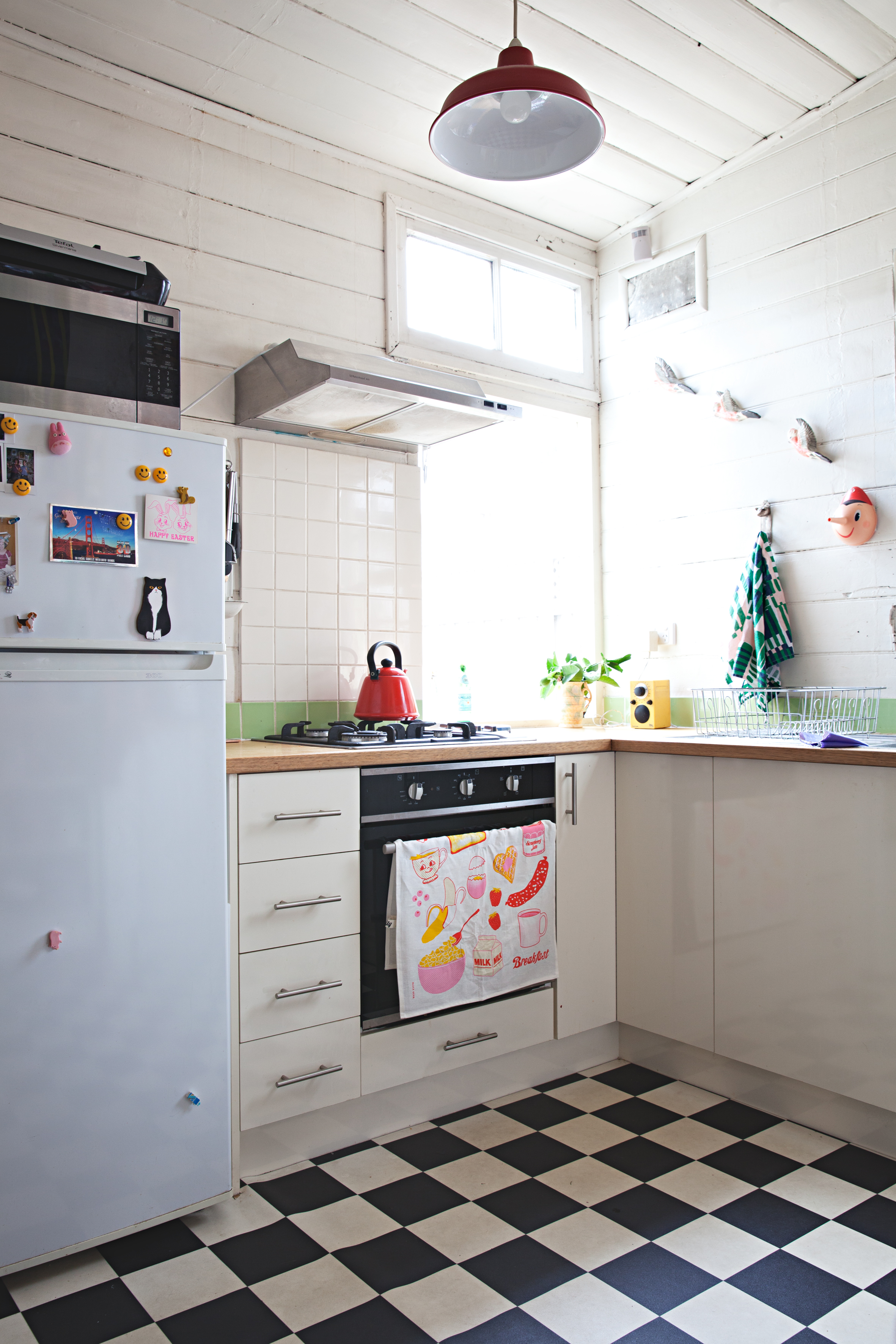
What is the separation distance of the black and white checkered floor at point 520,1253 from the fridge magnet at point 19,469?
143 centimetres

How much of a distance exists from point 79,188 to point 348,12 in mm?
833

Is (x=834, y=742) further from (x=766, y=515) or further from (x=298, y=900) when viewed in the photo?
(x=298, y=900)

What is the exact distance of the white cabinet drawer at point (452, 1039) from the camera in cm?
222

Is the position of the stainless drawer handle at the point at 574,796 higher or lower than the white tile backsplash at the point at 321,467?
lower

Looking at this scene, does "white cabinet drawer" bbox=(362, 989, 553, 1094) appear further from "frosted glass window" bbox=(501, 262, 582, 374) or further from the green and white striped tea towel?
"frosted glass window" bbox=(501, 262, 582, 374)

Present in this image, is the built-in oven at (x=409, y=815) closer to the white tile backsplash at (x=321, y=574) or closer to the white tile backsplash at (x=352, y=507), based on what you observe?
the white tile backsplash at (x=321, y=574)


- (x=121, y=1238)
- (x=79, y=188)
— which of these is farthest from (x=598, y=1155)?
(x=79, y=188)

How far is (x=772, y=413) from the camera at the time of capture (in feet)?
9.83

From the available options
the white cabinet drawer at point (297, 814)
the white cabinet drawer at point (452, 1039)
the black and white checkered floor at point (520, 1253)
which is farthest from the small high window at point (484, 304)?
the black and white checkered floor at point (520, 1253)

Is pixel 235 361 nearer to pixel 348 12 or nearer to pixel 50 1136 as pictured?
pixel 348 12

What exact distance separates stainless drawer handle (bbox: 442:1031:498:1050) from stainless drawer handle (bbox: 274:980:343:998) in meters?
0.38

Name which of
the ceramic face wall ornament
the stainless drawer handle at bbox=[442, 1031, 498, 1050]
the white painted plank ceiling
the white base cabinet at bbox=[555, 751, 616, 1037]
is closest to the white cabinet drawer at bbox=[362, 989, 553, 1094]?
the stainless drawer handle at bbox=[442, 1031, 498, 1050]

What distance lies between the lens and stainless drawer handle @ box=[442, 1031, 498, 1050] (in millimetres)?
2350

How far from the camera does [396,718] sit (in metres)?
2.70
